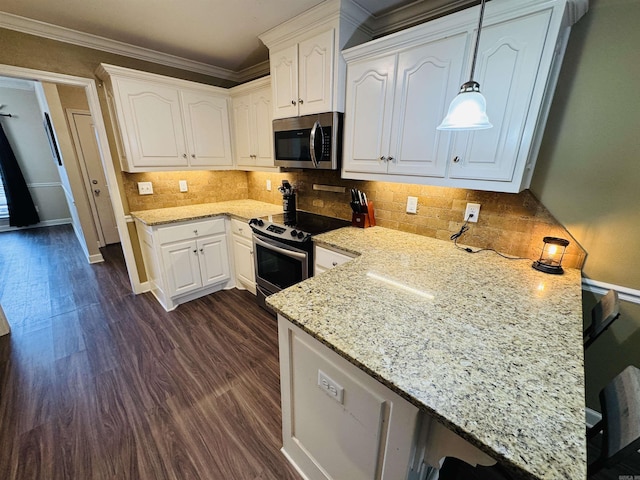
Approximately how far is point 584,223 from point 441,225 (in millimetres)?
745

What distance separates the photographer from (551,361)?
0.79m

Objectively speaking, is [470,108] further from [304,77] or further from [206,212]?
[206,212]

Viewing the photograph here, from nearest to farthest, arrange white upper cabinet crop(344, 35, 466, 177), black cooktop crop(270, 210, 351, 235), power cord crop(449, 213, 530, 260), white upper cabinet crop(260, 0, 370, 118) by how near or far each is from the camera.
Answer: white upper cabinet crop(344, 35, 466, 177) → power cord crop(449, 213, 530, 260) → white upper cabinet crop(260, 0, 370, 118) → black cooktop crop(270, 210, 351, 235)

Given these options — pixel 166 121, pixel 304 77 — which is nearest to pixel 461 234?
pixel 304 77

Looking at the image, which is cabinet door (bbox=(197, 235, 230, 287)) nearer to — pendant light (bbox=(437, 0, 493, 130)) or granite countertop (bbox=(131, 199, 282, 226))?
granite countertop (bbox=(131, 199, 282, 226))

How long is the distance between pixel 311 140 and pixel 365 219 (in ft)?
2.54

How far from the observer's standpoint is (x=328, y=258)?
75.5 inches

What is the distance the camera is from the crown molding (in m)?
2.02

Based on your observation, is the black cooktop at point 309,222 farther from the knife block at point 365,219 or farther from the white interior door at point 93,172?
the white interior door at point 93,172

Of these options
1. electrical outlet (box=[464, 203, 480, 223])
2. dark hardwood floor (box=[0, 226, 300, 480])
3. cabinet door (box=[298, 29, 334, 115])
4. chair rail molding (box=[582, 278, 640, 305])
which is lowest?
dark hardwood floor (box=[0, 226, 300, 480])

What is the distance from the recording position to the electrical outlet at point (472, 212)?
171 cm

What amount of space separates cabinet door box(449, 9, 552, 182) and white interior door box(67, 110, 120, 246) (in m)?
5.04

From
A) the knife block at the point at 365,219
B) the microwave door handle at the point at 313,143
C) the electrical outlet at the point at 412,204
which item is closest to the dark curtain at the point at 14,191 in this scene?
the microwave door handle at the point at 313,143

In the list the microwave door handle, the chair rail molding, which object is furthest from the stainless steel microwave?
the chair rail molding
